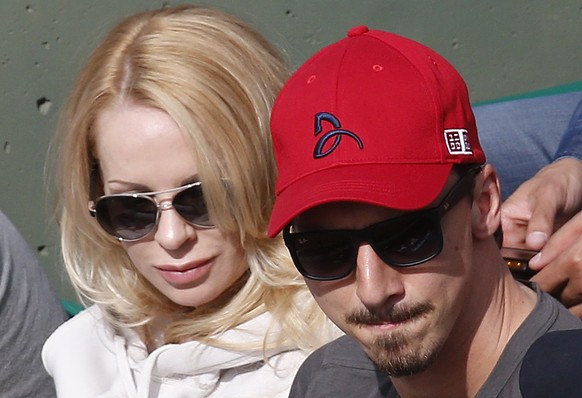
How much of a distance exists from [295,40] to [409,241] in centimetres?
176

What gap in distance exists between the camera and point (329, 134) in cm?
123

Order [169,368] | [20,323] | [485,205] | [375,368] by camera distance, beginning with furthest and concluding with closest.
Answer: [20,323]
[169,368]
[375,368]
[485,205]

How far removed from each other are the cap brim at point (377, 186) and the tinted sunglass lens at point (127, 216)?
0.64 metres

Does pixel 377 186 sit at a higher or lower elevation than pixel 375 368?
higher

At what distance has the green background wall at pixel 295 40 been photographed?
2846mm

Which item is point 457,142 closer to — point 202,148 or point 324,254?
point 324,254

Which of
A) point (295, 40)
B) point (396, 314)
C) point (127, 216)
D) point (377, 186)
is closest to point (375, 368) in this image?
point (396, 314)

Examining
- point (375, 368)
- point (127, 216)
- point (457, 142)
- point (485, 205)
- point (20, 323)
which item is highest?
point (457, 142)

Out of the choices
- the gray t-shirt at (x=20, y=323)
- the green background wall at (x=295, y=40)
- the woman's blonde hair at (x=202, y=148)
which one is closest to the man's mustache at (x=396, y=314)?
the woman's blonde hair at (x=202, y=148)

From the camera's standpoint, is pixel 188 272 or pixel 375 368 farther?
pixel 188 272

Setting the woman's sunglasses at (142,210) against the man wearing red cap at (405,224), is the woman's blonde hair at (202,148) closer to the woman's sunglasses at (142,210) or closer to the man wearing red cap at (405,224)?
the woman's sunglasses at (142,210)

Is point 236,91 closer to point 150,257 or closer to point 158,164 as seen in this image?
point 158,164

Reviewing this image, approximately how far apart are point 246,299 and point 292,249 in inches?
26.3

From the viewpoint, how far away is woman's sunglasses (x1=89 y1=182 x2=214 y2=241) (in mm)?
1788
